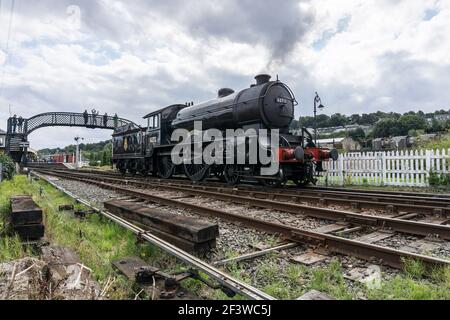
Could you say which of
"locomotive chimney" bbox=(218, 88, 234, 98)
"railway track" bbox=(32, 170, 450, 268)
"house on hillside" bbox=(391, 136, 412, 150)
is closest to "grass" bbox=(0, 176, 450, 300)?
"railway track" bbox=(32, 170, 450, 268)

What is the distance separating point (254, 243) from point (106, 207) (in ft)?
11.3

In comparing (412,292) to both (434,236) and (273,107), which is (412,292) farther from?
(273,107)

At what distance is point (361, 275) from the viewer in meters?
2.95

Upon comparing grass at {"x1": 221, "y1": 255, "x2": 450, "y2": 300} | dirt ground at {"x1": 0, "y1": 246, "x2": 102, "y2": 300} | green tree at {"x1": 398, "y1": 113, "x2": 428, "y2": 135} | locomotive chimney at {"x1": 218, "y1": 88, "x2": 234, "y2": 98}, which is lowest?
grass at {"x1": 221, "y1": 255, "x2": 450, "y2": 300}

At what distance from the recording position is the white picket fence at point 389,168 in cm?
1120

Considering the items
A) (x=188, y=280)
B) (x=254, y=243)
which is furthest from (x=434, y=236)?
(x=188, y=280)

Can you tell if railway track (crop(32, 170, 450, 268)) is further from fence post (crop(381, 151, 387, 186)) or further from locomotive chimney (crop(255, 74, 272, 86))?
fence post (crop(381, 151, 387, 186))

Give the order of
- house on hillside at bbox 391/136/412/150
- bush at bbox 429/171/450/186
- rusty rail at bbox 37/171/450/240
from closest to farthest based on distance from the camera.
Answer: rusty rail at bbox 37/171/450/240
bush at bbox 429/171/450/186
house on hillside at bbox 391/136/412/150

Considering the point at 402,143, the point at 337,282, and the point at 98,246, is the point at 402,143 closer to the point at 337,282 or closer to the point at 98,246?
the point at 337,282

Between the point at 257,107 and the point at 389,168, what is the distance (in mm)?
6324

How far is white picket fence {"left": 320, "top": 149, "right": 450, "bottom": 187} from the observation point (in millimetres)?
11203
